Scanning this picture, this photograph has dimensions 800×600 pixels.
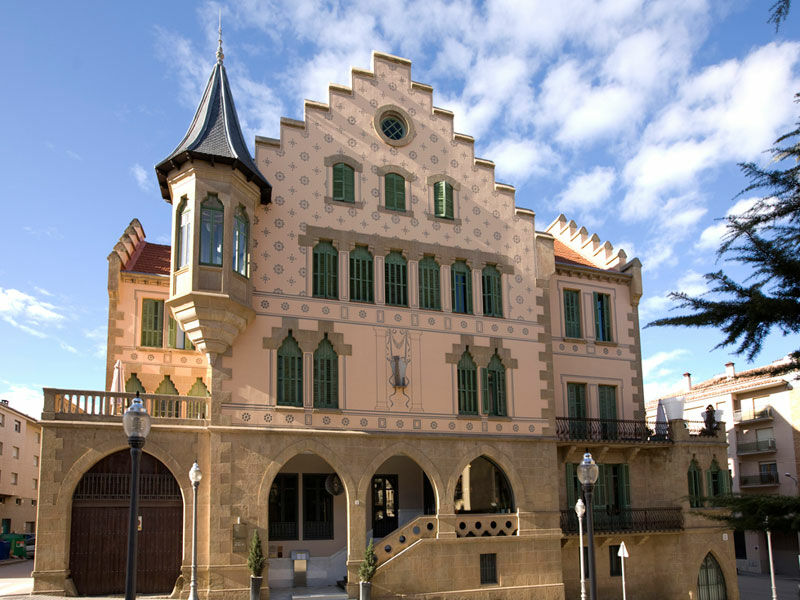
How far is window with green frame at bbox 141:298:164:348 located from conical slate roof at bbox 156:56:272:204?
4285 millimetres

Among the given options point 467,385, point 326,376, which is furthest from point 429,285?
point 326,376

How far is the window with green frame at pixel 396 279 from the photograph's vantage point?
2852cm

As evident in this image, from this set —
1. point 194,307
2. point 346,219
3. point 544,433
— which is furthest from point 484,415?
point 194,307

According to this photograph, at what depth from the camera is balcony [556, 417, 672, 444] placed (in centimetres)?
3152

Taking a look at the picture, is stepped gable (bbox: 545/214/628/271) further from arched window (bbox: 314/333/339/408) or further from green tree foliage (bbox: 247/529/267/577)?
green tree foliage (bbox: 247/529/267/577)

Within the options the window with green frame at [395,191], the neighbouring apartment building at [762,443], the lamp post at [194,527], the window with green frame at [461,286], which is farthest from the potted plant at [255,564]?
the neighbouring apartment building at [762,443]

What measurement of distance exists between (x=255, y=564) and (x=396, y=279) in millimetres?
10799

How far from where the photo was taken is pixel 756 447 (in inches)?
2044

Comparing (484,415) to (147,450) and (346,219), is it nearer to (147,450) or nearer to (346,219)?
(346,219)

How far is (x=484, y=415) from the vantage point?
94.7ft

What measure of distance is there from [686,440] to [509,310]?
9.89 metres

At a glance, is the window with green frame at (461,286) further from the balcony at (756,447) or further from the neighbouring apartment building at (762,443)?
the balcony at (756,447)

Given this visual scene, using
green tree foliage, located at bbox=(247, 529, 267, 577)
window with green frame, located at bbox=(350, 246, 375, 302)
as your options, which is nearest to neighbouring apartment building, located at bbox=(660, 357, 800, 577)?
window with green frame, located at bbox=(350, 246, 375, 302)

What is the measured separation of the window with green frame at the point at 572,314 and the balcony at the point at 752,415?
2422 centimetres
